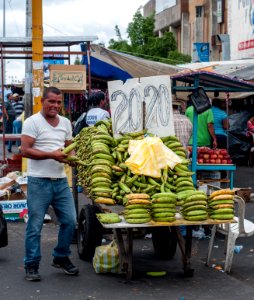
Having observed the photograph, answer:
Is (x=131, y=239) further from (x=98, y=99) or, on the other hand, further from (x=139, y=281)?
(x=98, y=99)

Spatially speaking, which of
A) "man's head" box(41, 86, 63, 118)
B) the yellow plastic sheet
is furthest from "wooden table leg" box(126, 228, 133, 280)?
"man's head" box(41, 86, 63, 118)

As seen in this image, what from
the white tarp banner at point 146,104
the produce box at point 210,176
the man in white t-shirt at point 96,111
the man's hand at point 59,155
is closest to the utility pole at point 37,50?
the man in white t-shirt at point 96,111

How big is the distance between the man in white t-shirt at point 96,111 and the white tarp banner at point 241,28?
1276 centimetres

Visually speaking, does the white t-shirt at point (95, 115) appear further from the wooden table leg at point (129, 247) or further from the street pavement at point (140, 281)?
the wooden table leg at point (129, 247)

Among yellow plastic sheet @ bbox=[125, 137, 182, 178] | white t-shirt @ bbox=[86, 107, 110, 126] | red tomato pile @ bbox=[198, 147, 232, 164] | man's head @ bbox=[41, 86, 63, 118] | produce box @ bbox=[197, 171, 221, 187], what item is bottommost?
produce box @ bbox=[197, 171, 221, 187]

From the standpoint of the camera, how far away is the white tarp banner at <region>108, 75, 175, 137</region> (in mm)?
9000

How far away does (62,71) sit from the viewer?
13500mm

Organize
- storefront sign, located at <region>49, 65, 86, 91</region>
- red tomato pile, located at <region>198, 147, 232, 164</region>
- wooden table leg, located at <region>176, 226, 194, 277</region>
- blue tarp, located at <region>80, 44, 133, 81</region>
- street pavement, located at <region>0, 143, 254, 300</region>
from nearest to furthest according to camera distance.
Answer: street pavement, located at <region>0, 143, 254, 300</region> → wooden table leg, located at <region>176, 226, 194, 277</region> → red tomato pile, located at <region>198, 147, 232, 164</region> → storefront sign, located at <region>49, 65, 86, 91</region> → blue tarp, located at <region>80, 44, 133, 81</region>

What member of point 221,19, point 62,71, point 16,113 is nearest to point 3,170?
point 62,71

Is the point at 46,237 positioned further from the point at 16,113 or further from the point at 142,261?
the point at 16,113

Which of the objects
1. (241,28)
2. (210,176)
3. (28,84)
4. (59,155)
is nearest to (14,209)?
(210,176)

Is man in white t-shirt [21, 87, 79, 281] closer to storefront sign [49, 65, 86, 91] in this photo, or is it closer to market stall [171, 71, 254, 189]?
market stall [171, 71, 254, 189]

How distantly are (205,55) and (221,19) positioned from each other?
33.4 ft

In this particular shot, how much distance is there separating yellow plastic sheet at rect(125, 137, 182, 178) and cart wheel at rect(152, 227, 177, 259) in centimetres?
89
